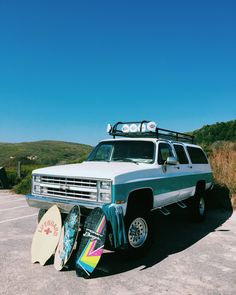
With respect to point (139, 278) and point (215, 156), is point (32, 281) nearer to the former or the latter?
point (139, 278)

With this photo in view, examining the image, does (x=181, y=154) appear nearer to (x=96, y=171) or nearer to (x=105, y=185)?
(x=96, y=171)

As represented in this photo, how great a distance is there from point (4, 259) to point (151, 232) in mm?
2562

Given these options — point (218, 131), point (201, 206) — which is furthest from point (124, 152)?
point (218, 131)

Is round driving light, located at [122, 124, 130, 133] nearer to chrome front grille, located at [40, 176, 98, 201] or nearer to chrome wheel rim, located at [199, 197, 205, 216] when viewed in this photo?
chrome front grille, located at [40, 176, 98, 201]

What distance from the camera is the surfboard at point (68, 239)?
4.58 m

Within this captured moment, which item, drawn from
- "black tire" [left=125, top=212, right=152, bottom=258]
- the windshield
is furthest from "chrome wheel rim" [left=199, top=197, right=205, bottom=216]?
"black tire" [left=125, top=212, right=152, bottom=258]

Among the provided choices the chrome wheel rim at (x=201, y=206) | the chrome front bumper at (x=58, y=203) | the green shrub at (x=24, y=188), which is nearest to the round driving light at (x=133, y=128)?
the chrome front bumper at (x=58, y=203)

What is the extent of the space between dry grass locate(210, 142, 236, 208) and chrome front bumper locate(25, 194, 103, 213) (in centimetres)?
657

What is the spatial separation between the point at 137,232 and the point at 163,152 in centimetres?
205

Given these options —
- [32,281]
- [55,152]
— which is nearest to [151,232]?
[32,281]

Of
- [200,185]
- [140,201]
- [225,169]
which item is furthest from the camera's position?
[225,169]

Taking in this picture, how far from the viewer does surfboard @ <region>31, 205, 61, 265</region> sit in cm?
491

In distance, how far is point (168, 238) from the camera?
643 centimetres

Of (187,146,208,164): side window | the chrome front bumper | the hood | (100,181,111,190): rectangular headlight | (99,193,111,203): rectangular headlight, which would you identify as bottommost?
the chrome front bumper
